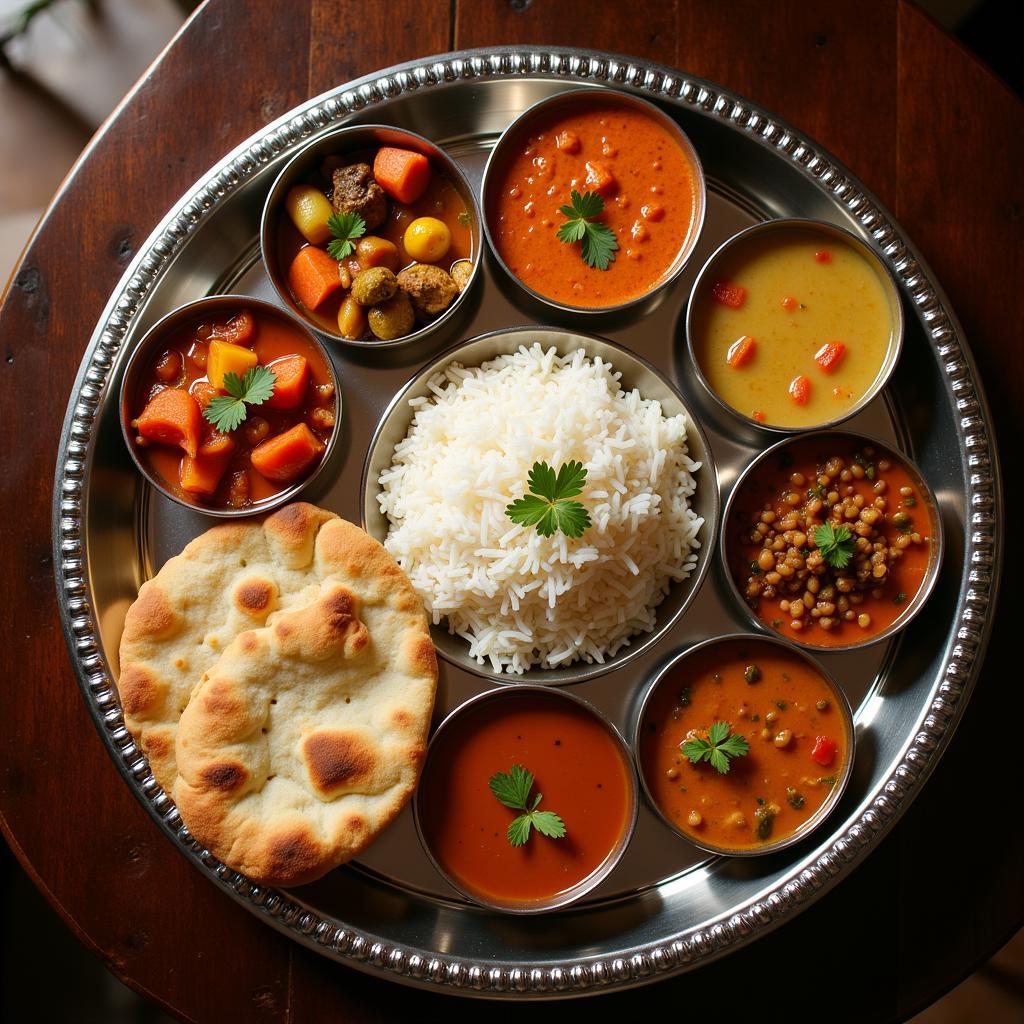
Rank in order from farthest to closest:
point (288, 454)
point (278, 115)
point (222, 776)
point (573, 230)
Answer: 1. point (278, 115)
2. point (573, 230)
3. point (288, 454)
4. point (222, 776)

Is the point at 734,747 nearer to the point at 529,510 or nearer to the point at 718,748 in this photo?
the point at 718,748

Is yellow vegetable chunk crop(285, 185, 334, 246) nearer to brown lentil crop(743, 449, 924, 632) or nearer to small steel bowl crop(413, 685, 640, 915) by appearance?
small steel bowl crop(413, 685, 640, 915)

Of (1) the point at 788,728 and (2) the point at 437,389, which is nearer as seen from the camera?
(1) the point at 788,728

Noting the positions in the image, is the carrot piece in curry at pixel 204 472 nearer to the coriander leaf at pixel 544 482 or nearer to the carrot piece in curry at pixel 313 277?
the carrot piece in curry at pixel 313 277

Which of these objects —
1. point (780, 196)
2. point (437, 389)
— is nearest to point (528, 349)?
point (437, 389)

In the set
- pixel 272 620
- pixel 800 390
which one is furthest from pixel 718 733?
pixel 272 620

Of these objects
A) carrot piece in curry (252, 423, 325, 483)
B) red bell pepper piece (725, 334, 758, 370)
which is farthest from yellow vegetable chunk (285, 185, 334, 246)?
red bell pepper piece (725, 334, 758, 370)

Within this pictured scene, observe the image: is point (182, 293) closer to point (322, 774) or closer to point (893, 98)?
point (322, 774)
